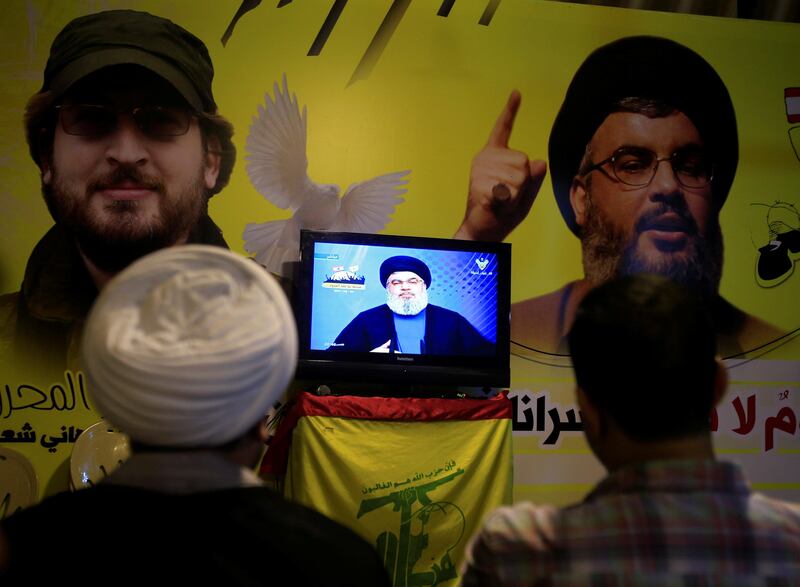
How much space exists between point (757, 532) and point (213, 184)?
11.6ft

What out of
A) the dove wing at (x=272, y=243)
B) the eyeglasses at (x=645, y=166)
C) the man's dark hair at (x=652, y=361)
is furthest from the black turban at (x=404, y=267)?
the man's dark hair at (x=652, y=361)

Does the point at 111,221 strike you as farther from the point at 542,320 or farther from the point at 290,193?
the point at 542,320

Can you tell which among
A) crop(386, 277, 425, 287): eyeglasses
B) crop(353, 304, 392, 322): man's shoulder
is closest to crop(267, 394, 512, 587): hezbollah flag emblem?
crop(353, 304, 392, 322): man's shoulder

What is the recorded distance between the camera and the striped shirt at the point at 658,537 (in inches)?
50.0

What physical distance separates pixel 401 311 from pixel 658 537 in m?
2.92

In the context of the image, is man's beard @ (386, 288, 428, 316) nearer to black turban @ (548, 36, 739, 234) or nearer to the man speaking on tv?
the man speaking on tv

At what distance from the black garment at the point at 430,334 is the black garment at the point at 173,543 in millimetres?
2802

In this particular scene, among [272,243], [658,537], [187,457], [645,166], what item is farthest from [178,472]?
[645,166]

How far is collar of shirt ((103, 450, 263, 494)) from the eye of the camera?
1257 mm

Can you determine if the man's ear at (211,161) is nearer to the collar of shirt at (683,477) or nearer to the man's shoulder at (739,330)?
the man's shoulder at (739,330)

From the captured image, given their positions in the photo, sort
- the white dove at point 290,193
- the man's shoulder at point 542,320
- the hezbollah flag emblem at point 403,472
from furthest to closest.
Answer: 1. the man's shoulder at point 542,320
2. the white dove at point 290,193
3. the hezbollah flag emblem at point 403,472

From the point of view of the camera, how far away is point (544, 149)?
4.74 meters

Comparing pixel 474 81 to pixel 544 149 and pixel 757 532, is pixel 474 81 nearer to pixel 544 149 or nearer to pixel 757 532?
pixel 544 149

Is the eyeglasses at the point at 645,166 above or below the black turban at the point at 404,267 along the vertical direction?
above
